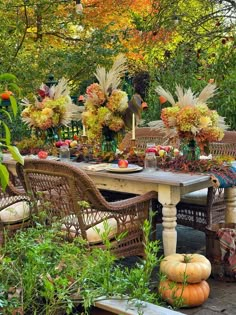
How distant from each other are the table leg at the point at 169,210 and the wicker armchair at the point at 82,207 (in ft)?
0.29

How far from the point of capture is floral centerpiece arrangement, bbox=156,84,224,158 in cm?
320

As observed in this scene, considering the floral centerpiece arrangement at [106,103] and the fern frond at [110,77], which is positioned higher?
the fern frond at [110,77]

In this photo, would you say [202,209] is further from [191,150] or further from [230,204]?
[191,150]

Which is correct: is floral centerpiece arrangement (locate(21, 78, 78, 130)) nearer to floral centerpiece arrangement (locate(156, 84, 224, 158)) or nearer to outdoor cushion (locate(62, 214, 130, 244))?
floral centerpiece arrangement (locate(156, 84, 224, 158))

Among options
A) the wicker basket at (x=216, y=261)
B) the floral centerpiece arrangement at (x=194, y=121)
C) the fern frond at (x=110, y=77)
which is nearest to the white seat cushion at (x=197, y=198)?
the wicker basket at (x=216, y=261)

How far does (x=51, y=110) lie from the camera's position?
4137 millimetres

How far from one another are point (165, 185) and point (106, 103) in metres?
0.94

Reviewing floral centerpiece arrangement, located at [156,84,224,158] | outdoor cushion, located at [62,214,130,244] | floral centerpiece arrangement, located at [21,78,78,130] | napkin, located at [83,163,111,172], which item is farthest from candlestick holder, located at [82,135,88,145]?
outdoor cushion, located at [62,214,130,244]

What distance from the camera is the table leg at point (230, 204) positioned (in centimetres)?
354

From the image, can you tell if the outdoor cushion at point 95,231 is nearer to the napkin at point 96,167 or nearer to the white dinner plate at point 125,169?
the white dinner plate at point 125,169

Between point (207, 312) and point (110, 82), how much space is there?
5.86 ft

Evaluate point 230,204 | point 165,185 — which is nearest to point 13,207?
point 165,185

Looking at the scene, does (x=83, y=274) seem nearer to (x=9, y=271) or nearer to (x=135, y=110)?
(x=9, y=271)

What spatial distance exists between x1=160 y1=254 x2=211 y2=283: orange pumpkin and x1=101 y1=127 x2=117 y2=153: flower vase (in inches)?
48.4
